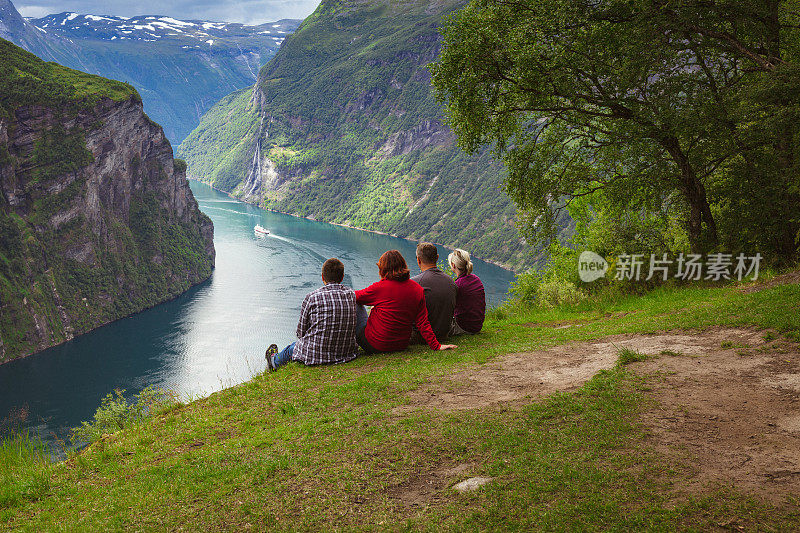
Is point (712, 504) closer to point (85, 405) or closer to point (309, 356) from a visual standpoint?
point (309, 356)

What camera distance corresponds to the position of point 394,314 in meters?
9.54

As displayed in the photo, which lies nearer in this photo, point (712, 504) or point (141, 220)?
point (712, 504)

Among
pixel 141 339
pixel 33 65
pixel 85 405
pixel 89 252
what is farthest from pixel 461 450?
pixel 33 65

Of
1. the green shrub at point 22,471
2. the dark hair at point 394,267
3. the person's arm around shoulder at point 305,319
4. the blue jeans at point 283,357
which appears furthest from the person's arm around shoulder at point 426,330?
the green shrub at point 22,471

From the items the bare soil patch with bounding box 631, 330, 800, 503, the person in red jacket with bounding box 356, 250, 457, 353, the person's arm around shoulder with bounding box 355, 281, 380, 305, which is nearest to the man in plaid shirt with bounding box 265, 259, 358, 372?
the person's arm around shoulder with bounding box 355, 281, 380, 305

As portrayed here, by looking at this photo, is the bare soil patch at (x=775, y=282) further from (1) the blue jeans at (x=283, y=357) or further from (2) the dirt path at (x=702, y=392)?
(1) the blue jeans at (x=283, y=357)

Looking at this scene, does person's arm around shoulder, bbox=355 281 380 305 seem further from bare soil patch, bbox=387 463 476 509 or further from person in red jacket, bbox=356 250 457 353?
bare soil patch, bbox=387 463 476 509

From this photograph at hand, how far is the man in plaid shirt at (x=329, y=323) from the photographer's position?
9.34 metres

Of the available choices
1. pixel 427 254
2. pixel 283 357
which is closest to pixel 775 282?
pixel 427 254

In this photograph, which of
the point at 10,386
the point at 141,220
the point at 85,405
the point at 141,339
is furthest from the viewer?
the point at 141,220

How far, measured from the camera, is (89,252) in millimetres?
144125

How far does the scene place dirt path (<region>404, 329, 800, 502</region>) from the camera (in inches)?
186

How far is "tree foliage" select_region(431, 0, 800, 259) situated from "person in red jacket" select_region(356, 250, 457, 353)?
316 inches

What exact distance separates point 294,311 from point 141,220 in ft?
291
